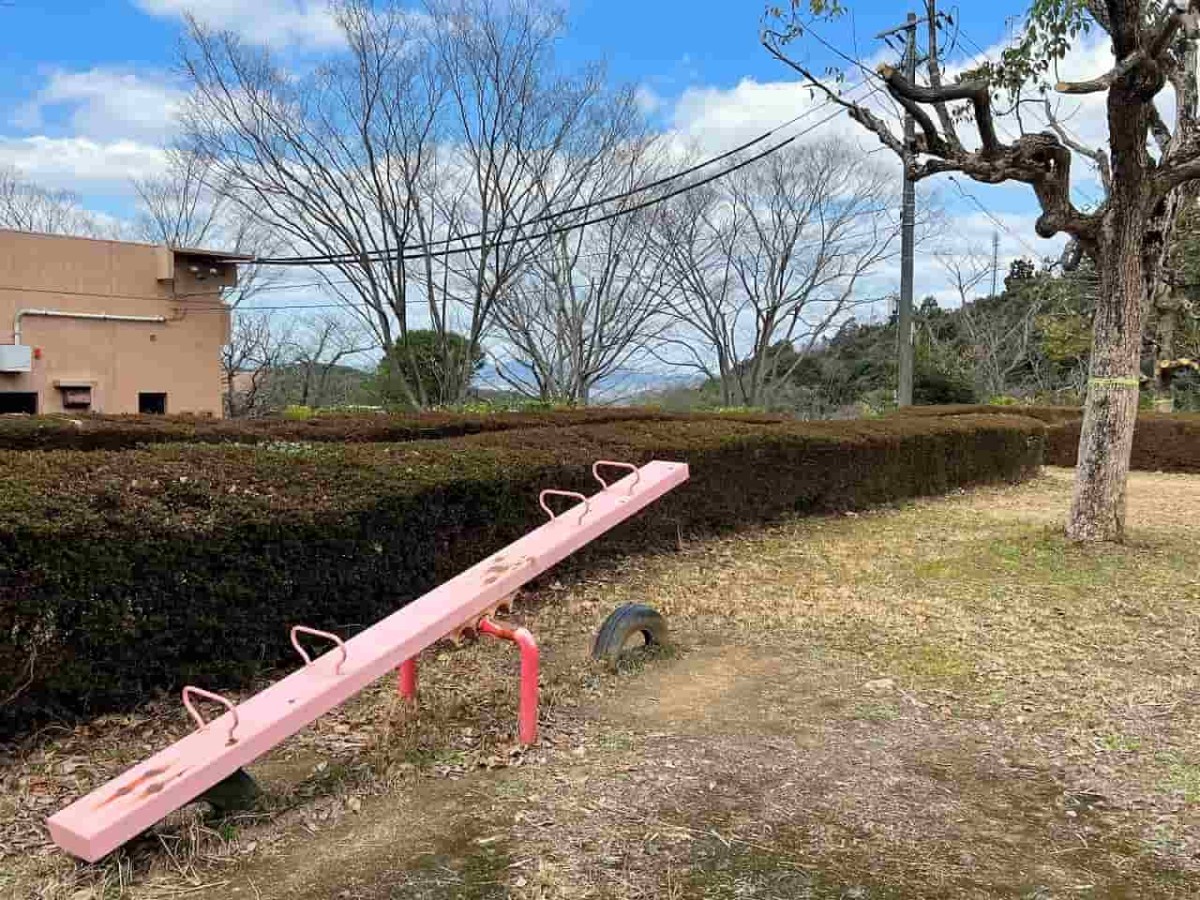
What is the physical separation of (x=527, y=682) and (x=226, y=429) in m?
6.85

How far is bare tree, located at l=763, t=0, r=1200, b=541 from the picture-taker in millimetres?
5875

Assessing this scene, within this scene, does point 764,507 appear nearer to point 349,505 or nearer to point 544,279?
point 349,505

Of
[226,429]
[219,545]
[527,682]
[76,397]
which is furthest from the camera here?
[76,397]

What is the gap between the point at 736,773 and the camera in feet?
9.73

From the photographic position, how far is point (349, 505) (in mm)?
3936

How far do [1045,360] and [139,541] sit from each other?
95.7 ft

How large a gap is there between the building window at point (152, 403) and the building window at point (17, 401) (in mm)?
1848

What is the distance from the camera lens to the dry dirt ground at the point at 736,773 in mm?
2355

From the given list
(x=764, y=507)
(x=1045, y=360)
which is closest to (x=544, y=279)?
Result: (x=764, y=507)

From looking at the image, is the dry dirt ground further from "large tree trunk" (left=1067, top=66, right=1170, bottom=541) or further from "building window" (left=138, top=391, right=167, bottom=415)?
"building window" (left=138, top=391, right=167, bottom=415)

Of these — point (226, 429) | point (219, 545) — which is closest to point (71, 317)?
point (226, 429)

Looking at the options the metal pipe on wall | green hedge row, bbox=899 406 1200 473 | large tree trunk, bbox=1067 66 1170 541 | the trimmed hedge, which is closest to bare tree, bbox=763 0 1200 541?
large tree trunk, bbox=1067 66 1170 541

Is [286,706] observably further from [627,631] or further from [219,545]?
[627,631]

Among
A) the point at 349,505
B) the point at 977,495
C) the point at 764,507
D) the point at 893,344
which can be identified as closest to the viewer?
the point at 349,505
